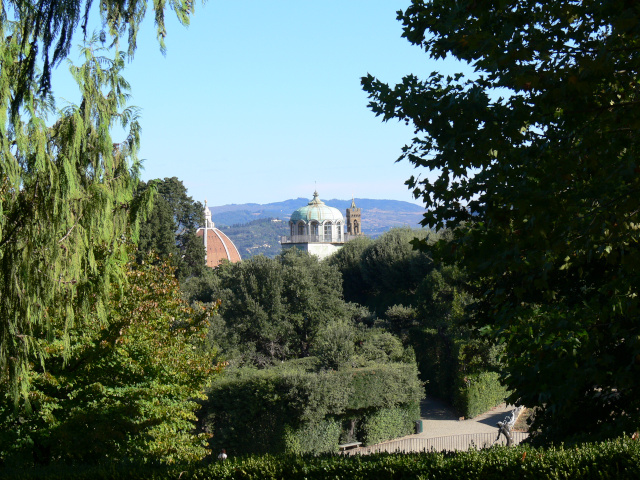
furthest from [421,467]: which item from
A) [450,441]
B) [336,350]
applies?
[336,350]

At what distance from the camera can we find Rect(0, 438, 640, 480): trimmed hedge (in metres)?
6.34

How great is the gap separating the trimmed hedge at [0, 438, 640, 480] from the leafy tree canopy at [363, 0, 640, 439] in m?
0.65

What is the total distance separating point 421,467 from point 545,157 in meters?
3.50

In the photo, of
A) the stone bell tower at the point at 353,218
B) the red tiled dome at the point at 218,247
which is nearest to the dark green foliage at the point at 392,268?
the stone bell tower at the point at 353,218

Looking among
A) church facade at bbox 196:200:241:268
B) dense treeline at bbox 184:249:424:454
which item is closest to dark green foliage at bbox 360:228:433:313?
dense treeline at bbox 184:249:424:454

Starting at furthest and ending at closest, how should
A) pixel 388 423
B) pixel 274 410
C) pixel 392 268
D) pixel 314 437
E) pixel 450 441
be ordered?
pixel 392 268 → pixel 388 423 → pixel 314 437 → pixel 274 410 → pixel 450 441

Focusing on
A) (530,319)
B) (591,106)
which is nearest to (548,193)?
(591,106)

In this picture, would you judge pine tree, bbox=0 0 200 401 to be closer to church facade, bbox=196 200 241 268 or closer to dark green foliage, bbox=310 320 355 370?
dark green foliage, bbox=310 320 355 370

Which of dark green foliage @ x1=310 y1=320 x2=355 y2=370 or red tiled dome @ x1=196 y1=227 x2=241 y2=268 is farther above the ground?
red tiled dome @ x1=196 y1=227 x2=241 y2=268

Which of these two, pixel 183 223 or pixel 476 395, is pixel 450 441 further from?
pixel 183 223

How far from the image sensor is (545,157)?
19.1ft

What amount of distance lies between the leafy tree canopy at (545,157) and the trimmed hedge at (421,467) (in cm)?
65

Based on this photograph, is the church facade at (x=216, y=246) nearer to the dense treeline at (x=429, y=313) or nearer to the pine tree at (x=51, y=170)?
the dense treeline at (x=429, y=313)

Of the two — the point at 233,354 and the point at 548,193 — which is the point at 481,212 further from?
the point at 233,354
